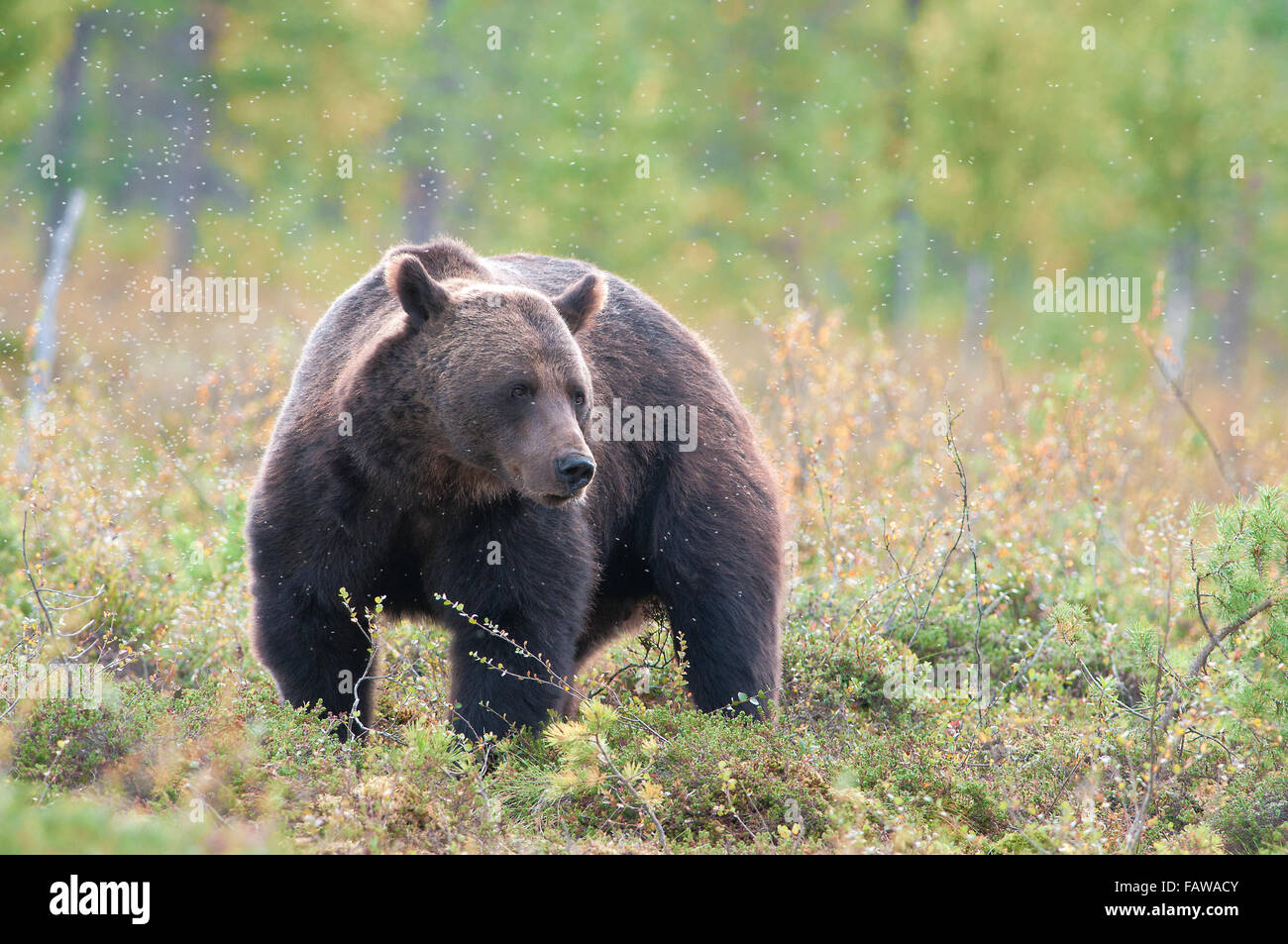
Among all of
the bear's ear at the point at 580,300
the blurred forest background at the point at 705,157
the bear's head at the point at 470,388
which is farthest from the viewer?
the blurred forest background at the point at 705,157

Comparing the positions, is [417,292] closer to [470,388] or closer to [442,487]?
[470,388]

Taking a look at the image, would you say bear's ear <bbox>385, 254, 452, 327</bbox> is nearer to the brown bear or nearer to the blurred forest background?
the brown bear

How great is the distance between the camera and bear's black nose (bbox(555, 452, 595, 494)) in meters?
5.31

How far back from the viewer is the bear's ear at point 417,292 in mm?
5602

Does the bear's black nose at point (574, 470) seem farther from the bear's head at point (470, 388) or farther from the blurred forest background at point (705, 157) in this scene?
the blurred forest background at point (705, 157)

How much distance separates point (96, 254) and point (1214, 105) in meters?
23.6

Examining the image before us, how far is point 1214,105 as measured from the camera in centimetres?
2188

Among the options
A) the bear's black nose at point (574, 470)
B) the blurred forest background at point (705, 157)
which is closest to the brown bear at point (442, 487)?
the bear's black nose at point (574, 470)

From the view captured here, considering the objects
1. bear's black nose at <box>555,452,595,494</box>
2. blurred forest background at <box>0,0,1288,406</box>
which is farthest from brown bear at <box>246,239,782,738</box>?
blurred forest background at <box>0,0,1288,406</box>

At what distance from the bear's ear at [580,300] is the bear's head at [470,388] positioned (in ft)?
0.64

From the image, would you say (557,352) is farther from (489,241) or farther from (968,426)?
(489,241)

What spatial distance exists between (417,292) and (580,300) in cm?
81

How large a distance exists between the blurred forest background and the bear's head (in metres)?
14.2
